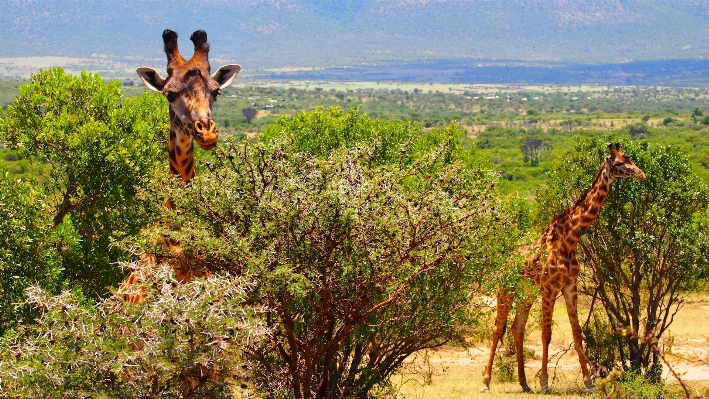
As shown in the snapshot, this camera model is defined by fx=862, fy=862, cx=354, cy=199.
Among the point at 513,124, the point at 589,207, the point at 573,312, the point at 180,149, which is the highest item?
the point at 180,149

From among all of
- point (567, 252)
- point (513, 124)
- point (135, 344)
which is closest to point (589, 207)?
point (567, 252)

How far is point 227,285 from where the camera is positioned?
8828mm

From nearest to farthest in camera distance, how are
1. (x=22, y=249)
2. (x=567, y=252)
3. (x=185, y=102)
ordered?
1. (x=185, y=102)
2. (x=22, y=249)
3. (x=567, y=252)

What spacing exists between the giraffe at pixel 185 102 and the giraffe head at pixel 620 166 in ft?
26.6

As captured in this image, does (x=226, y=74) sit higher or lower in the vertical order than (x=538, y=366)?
higher

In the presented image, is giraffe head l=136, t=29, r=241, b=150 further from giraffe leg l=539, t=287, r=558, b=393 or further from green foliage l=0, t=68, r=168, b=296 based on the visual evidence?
giraffe leg l=539, t=287, r=558, b=393

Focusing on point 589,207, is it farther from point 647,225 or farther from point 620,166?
point 647,225

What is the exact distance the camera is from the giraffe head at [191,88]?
988 cm

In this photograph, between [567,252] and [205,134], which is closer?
[205,134]

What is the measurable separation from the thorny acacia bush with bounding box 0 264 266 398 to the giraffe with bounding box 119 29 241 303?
1.54 meters

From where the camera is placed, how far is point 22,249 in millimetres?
11281

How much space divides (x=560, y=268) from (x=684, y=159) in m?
4.15

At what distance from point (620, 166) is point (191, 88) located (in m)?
8.98

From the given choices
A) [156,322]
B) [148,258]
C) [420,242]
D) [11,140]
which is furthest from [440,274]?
[11,140]
